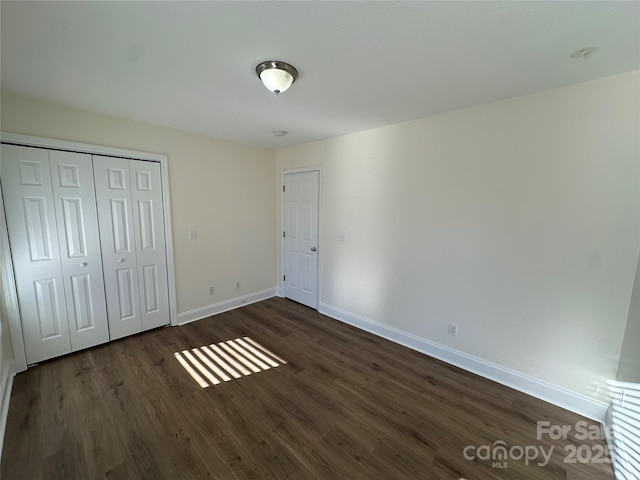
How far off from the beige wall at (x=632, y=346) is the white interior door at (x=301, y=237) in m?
3.07

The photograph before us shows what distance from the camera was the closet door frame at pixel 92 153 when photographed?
2.26m

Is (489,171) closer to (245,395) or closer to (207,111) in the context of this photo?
(207,111)

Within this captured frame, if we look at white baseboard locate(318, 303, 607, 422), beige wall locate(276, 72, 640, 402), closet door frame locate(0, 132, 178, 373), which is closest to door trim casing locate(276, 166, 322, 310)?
beige wall locate(276, 72, 640, 402)

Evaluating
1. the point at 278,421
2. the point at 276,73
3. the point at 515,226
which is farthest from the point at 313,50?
the point at 278,421

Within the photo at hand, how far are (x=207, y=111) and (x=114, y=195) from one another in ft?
4.61

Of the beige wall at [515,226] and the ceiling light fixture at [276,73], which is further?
the beige wall at [515,226]

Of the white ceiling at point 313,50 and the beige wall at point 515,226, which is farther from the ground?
the white ceiling at point 313,50

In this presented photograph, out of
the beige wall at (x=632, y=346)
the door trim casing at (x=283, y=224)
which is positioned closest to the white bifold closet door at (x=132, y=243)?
the door trim casing at (x=283, y=224)

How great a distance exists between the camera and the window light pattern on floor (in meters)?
2.44

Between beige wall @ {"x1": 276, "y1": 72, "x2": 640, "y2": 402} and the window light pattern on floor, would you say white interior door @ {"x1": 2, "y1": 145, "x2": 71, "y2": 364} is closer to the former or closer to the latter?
the window light pattern on floor

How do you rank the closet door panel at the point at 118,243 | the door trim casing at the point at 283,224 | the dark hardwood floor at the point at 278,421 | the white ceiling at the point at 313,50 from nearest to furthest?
the white ceiling at the point at 313,50, the dark hardwood floor at the point at 278,421, the closet door panel at the point at 118,243, the door trim casing at the point at 283,224

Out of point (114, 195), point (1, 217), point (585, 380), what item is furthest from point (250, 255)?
point (585, 380)

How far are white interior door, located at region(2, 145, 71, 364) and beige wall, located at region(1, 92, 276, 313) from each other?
314mm

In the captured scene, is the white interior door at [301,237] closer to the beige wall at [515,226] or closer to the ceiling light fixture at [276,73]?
the beige wall at [515,226]
